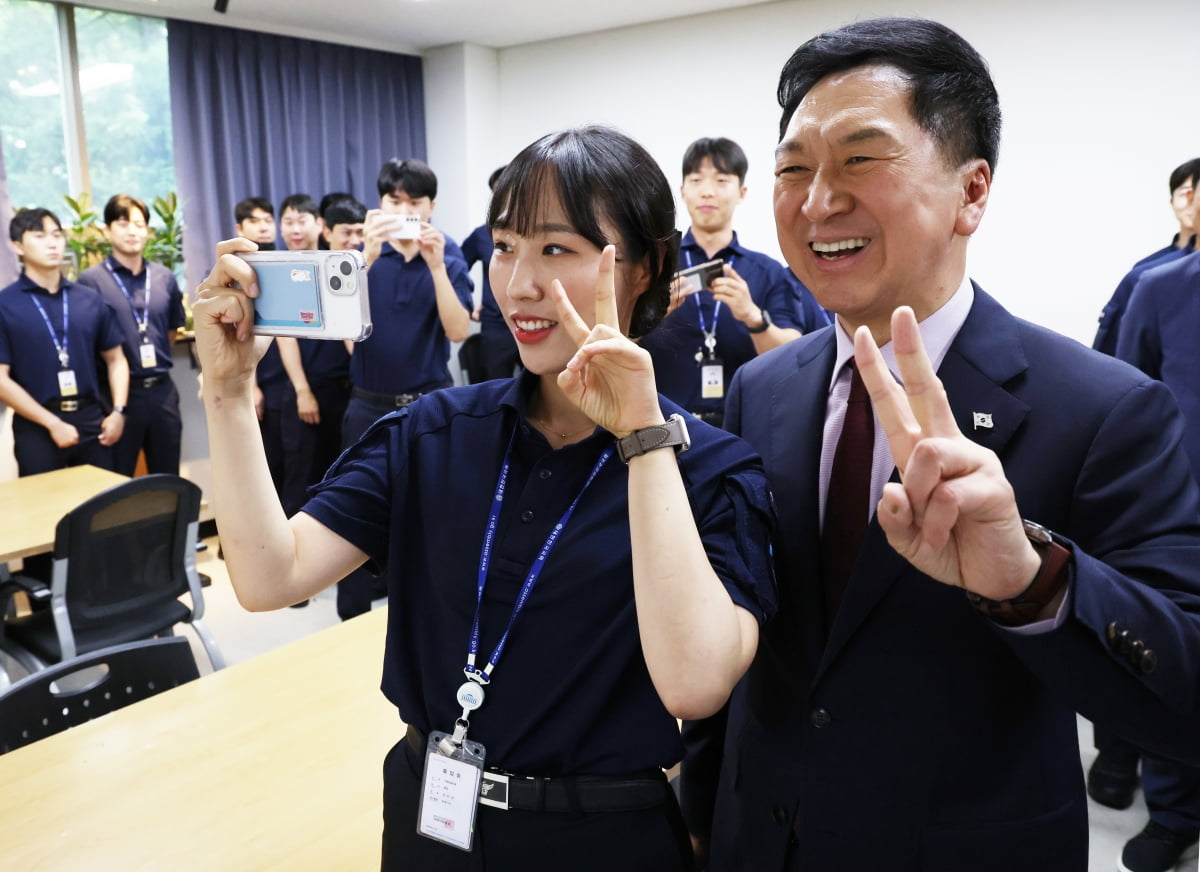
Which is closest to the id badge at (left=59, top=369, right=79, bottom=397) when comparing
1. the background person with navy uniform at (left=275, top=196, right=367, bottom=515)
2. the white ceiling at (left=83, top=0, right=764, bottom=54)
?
the background person with navy uniform at (left=275, top=196, right=367, bottom=515)

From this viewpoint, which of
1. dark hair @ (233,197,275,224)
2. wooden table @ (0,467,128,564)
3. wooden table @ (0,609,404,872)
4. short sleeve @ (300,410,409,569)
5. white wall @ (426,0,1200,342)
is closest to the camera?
short sleeve @ (300,410,409,569)

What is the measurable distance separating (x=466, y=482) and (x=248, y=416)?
273mm

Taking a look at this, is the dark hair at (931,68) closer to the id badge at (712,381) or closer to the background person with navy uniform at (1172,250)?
the id badge at (712,381)

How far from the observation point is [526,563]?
108 centimetres

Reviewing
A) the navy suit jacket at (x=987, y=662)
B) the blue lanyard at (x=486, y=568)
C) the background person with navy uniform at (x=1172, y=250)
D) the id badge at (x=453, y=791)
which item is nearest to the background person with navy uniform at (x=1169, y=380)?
the background person with navy uniform at (x=1172, y=250)

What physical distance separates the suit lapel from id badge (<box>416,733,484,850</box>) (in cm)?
42

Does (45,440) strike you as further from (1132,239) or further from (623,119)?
(1132,239)

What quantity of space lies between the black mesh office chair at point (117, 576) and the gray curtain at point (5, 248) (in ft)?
8.73

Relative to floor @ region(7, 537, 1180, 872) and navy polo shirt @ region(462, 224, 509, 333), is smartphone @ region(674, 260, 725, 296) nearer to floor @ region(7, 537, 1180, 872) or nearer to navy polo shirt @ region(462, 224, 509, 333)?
floor @ region(7, 537, 1180, 872)

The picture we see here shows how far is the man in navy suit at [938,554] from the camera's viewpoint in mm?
848

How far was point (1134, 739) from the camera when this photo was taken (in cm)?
90

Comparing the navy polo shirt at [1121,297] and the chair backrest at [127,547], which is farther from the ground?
the navy polo shirt at [1121,297]

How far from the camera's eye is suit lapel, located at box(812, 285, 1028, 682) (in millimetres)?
988

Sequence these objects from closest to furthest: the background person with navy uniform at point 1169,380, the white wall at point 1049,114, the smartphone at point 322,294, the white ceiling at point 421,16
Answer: the smartphone at point 322,294 < the background person with navy uniform at point 1169,380 < the white wall at point 1049,114 < the white ceiling at point 421,16
